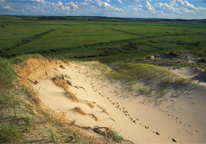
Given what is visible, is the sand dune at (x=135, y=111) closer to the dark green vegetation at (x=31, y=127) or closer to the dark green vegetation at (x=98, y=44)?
the dark green vegetation at (x=31, y=127)

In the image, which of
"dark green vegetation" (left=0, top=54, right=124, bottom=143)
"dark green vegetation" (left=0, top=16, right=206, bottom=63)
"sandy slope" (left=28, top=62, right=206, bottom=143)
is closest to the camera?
"dark green vegetation" (left=0, top=54, right=124, bottom=143)

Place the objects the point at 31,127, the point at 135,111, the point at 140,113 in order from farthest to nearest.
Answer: the point at 135,111 → the point at 140,113 → the point at 31,127

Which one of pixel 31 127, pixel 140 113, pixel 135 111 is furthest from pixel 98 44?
pixel 31 127

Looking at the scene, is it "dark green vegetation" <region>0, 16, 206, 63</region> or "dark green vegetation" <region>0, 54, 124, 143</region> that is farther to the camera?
"dark green vegetation" <region>0, 16, 206, 63</region>

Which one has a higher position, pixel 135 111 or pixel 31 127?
pixel 31 127

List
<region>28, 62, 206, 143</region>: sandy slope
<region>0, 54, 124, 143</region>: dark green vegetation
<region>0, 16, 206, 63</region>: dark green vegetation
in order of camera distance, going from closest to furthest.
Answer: <region>0, 54, 124, 143</region>: dark green vegetation < <region>28, 62, 206, 143</region>: sandy slope < <region>0, 16, 206, 63</region>: dark green vegetation

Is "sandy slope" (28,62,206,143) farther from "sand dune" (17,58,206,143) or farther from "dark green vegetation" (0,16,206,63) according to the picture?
"dark green vegetation" (0,16,206,63)

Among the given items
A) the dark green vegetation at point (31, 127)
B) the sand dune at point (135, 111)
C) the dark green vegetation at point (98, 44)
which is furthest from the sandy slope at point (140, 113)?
the dark green vegetation at point (98, 44)

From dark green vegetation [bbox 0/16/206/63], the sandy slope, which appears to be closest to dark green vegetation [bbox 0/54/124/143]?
the sandy slope

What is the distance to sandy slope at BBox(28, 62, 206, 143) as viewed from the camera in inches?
210

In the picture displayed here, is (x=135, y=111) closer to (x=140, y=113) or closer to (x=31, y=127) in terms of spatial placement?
(x=140, y=113)

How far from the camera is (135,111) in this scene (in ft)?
26.0

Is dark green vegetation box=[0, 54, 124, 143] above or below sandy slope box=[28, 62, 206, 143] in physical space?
above

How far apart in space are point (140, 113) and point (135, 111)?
0.31 metres
